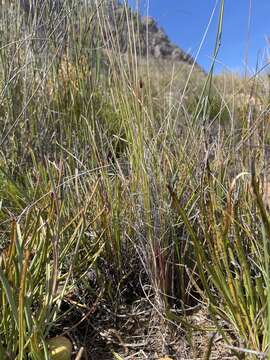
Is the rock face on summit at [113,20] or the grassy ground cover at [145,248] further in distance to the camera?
the rock face on summit at [113,20]

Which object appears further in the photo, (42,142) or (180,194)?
(42,142)

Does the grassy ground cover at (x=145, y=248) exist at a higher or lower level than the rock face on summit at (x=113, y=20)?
lower

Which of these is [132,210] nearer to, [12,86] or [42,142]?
[42,142]

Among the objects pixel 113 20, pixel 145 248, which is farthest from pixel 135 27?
pixel 145 248

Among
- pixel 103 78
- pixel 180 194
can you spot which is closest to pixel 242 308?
pixel 180 194

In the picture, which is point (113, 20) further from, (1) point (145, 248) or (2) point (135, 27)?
(1) point (145, 248)

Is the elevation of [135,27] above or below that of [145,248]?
above

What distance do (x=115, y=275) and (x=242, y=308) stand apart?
13.9 inches

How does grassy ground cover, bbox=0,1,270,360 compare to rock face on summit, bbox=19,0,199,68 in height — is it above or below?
below

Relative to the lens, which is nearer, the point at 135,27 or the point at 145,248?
the point at 145,248

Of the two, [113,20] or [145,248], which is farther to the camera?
[113,20]

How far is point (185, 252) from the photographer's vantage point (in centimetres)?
93

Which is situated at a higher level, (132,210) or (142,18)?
(142,18)

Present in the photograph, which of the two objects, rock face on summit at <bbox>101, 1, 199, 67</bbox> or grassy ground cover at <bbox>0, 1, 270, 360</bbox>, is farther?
rock face on summit at <bbox>101, 1, 199, 67</bbox>
